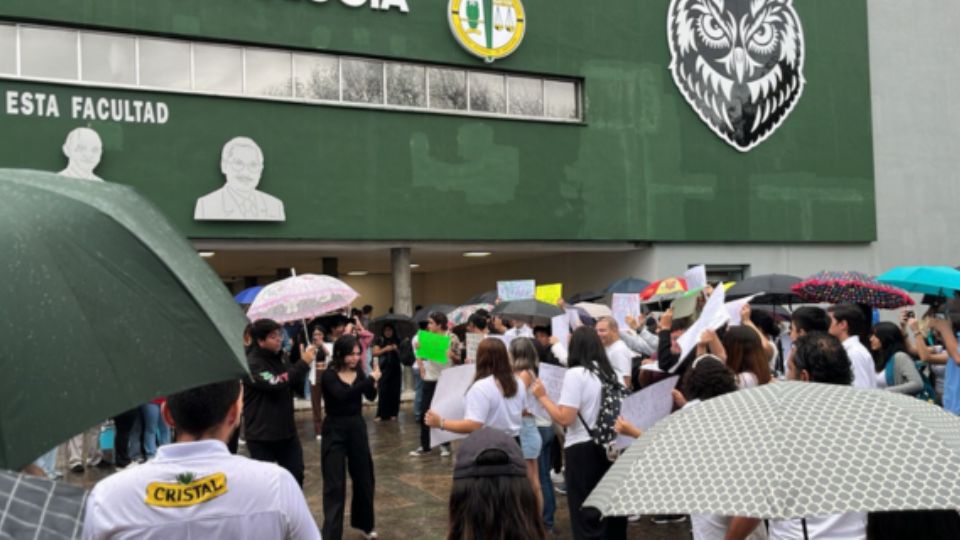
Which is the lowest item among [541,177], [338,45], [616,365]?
[616,365]

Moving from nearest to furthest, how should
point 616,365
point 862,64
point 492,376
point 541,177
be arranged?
point 492,376, point 616,365, point 541,177, point 862,64

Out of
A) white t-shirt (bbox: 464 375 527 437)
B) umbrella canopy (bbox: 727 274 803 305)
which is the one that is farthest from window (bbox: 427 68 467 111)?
white t-shirt (bbox: 464 375 527 437)

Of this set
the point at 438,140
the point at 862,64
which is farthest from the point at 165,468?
the point at 862,64

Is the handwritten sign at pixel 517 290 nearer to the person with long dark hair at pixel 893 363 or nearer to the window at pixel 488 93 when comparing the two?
the person with long dark hair at pixel 893 363

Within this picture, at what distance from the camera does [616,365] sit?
824 cm

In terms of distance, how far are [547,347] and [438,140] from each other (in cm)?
1270

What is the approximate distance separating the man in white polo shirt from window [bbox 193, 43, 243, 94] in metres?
17.8

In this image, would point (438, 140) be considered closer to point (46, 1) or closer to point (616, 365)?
point (46, 1)

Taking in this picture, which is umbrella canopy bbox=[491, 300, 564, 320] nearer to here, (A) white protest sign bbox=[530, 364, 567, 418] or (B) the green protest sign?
(B) the green protest sign

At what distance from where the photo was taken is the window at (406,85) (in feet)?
70.1

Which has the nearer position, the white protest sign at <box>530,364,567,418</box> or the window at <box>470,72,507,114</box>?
the white protest sign at <box>530,364,567,418</box>

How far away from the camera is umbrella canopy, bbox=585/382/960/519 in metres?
2.28

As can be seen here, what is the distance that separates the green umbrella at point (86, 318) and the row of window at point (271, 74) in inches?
686

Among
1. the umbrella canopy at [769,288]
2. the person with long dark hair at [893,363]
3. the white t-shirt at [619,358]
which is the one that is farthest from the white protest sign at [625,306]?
the white t-shirt at [619,358]
